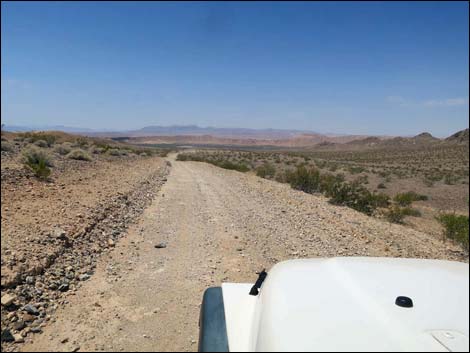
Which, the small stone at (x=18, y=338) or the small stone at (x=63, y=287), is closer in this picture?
the small stone at (x=18, y=338)

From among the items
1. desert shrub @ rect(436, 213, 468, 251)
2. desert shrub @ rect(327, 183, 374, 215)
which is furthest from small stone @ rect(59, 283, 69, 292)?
desert shrub @ rect(327, 183, 374, 215)

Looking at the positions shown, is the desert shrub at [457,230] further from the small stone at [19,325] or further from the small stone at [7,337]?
the small stone at [7,337]

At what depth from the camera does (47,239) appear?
561 cm

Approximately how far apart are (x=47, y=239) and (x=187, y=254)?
7.47 ft

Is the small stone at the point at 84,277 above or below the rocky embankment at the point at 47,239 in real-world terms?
below

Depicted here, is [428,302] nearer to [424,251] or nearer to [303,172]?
[424,251]

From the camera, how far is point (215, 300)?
8.34 feet

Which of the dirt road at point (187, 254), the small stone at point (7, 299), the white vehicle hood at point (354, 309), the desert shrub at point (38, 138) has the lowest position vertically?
the dirt road at point (187, 254)

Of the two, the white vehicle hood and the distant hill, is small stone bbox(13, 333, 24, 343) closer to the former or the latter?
the white vehicle hood

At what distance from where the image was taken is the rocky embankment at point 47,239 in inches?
157

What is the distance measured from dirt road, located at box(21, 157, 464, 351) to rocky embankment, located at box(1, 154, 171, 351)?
8.9 inches

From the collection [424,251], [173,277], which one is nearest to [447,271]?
[173,277]

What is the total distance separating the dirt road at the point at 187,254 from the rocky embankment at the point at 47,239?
227 mm

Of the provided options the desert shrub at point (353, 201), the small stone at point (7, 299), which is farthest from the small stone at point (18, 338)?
the desert shrub at point (353, 201)
